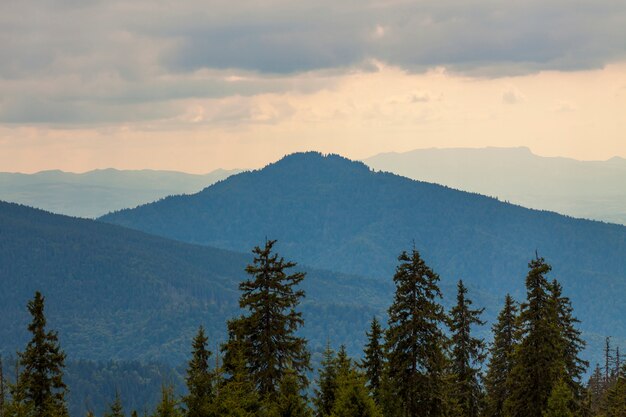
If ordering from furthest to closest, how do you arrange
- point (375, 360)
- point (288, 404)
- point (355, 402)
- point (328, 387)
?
point (375, 360) → point (328, 387) → point (288, 404) → point (355, 402)

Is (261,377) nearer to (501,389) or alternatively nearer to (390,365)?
(390,365)

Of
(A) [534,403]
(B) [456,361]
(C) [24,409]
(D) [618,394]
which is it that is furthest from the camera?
(D) [618,394]

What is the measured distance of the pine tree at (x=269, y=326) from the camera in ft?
159

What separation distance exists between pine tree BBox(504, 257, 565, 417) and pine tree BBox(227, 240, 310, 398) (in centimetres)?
1055

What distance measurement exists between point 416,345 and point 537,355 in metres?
6.25

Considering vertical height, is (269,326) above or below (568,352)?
above

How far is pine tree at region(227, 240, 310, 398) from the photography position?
159 feet

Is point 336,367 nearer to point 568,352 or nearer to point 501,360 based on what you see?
point 568,352

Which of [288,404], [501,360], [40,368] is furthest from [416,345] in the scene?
[40,368]

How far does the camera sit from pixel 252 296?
48594 millimetres

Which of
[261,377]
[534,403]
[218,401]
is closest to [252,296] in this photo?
[261,377]

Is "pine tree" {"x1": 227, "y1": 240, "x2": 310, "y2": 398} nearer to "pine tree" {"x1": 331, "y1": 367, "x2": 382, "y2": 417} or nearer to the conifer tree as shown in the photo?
"pine tree" {"x1": 331, "y1": 367, "x2": 382, "y2": 417}

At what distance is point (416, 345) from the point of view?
49.7 meters

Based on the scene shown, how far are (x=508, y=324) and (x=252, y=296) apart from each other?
66.6 feet
